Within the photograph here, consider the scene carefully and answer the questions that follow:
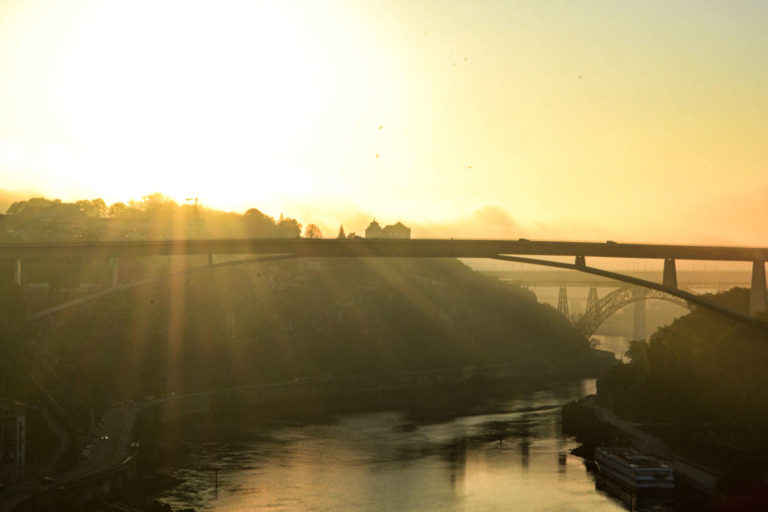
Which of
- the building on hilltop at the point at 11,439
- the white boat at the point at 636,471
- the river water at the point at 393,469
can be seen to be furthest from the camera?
the white boat at the point at 636,471

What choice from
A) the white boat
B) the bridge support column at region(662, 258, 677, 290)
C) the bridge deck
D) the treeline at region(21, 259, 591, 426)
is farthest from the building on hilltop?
Result: the bridge support column at region(662, 258, 677, 290)

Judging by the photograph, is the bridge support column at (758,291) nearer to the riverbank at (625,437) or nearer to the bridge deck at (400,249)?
the bridge deck at (400,249)

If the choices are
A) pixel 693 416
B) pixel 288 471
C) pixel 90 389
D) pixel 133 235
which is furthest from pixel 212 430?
pixel 133 235

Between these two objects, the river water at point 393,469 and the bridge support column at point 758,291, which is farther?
the bridge support column at point 758,291

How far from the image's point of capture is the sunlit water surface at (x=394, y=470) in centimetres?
6638

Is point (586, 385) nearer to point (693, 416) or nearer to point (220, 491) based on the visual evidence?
point (693, 416)

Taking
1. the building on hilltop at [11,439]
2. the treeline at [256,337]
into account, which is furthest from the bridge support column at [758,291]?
the building on hilltop at [11,439]

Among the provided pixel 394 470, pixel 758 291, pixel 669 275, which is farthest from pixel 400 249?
pixel 758 291

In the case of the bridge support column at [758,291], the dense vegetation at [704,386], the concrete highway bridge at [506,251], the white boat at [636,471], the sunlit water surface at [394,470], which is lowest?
the sunlit water surface at [394,470]

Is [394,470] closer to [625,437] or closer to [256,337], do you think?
[625,437]

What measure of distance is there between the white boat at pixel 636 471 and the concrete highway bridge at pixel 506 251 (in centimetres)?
2060

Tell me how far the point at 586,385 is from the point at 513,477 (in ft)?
260

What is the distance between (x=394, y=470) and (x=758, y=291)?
41.3m

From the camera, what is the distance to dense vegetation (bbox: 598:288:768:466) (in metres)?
82.0
